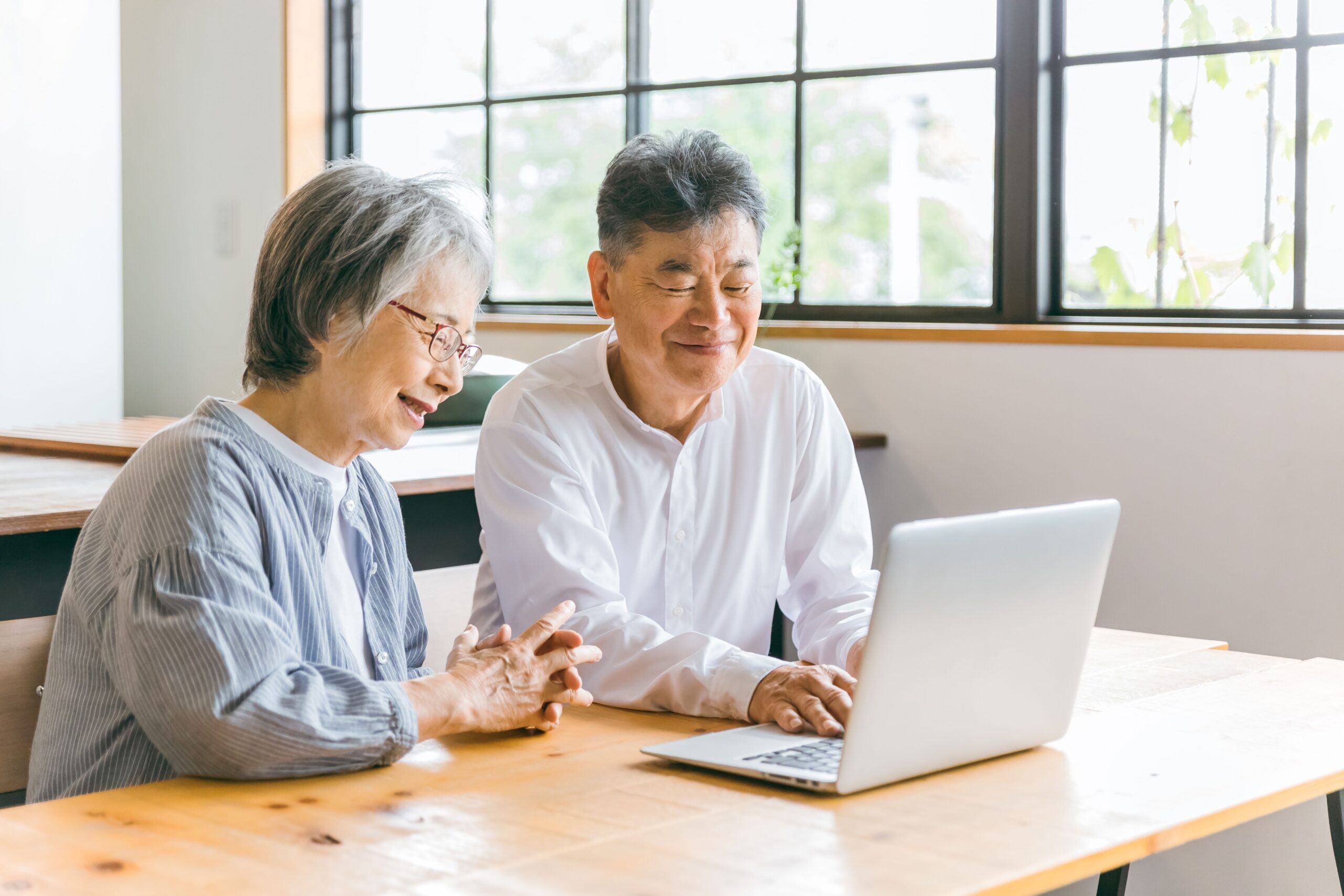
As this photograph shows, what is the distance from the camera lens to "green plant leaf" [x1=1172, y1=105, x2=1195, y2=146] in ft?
9.64

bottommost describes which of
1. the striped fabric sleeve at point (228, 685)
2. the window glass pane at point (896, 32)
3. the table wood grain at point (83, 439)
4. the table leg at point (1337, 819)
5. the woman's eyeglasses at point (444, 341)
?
the table leg at point (1337, 819)

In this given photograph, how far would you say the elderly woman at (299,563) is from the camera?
3.56ft

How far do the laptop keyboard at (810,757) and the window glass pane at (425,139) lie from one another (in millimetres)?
3108

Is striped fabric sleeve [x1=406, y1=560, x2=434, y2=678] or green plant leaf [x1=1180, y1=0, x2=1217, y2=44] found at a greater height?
green plant leaf [x1=1180, y1=0, x2=1217, y2=44]

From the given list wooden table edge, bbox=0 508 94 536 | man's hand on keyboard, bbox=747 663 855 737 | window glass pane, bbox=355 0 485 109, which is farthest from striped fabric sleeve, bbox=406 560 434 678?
window glass pane, bbox=355 0 485 109

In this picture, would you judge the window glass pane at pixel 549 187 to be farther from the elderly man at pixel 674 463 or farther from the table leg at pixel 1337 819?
the table leg at pixel 1337 819

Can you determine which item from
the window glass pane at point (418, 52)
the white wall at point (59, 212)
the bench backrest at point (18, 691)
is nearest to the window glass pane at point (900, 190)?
the window glass pane at point (418, 52)

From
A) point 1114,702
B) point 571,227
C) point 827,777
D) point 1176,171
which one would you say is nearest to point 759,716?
point 827,777

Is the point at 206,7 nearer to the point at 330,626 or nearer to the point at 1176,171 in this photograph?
the point at 1176,171

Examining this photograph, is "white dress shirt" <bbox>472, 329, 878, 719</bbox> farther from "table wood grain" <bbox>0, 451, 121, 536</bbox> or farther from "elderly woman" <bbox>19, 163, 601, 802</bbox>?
"table wood grain" <bbox>0, 451, 121, 536</bbox>

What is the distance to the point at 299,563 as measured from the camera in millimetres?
1230

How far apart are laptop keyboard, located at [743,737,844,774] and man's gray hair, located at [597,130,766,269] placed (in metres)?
0.68

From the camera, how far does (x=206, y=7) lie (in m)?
4.39

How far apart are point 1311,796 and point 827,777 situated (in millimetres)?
398
